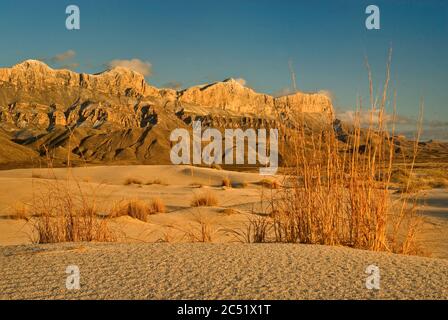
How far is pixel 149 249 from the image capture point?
11.0 feet

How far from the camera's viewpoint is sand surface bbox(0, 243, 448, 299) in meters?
2.28

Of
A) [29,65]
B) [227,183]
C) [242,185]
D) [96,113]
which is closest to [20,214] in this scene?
[227,183]

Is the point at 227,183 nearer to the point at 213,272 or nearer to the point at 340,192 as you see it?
the point at 340,192

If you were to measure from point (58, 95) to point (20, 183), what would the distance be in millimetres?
109681

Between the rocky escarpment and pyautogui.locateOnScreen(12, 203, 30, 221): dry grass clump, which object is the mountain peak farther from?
pyautogui.locateOnScreen(12, 203, 30, 221): dry grass clump

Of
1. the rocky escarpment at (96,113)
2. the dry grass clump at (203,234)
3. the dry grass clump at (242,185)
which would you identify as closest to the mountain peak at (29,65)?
the rocky escarpment at (96,113)

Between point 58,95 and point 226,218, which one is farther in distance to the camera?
point 58,95

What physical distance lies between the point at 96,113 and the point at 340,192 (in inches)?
4076

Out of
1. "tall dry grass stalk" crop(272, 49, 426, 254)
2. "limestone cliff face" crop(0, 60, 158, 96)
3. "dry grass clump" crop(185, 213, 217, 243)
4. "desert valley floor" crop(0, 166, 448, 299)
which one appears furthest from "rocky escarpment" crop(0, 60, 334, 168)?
"desert valley floor" crop(0, 166, 448, 299)

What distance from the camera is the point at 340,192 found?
13.4 ft

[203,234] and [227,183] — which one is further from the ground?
[203,234]

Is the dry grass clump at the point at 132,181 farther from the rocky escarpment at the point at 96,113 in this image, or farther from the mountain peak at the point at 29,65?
the mountain peak at the point at 29,65
